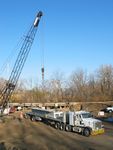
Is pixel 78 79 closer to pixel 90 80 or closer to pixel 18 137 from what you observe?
pixel 90 80

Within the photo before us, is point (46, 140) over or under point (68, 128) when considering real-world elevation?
under

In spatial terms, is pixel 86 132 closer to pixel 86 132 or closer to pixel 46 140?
pixel 86 132

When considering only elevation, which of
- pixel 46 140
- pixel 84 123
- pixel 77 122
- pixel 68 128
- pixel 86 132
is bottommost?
pixel 46 140

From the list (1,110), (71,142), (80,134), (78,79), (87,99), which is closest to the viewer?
(71,142)

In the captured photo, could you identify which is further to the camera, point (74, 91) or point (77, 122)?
point (74, 91)

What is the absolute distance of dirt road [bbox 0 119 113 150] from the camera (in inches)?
953

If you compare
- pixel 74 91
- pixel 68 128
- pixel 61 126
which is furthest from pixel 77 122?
pixel 74 91

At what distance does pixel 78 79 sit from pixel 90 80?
5.29 meters

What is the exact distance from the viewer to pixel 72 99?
339 feet

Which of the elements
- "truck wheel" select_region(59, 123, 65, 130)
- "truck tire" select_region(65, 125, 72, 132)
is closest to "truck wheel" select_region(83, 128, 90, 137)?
"truck tire" select_region(65, 125, 72, 132)

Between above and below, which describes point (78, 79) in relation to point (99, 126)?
above

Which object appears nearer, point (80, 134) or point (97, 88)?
point (80, 134)

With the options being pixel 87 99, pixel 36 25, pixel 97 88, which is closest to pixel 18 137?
pixel 36 25

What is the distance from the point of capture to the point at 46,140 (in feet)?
90.7
